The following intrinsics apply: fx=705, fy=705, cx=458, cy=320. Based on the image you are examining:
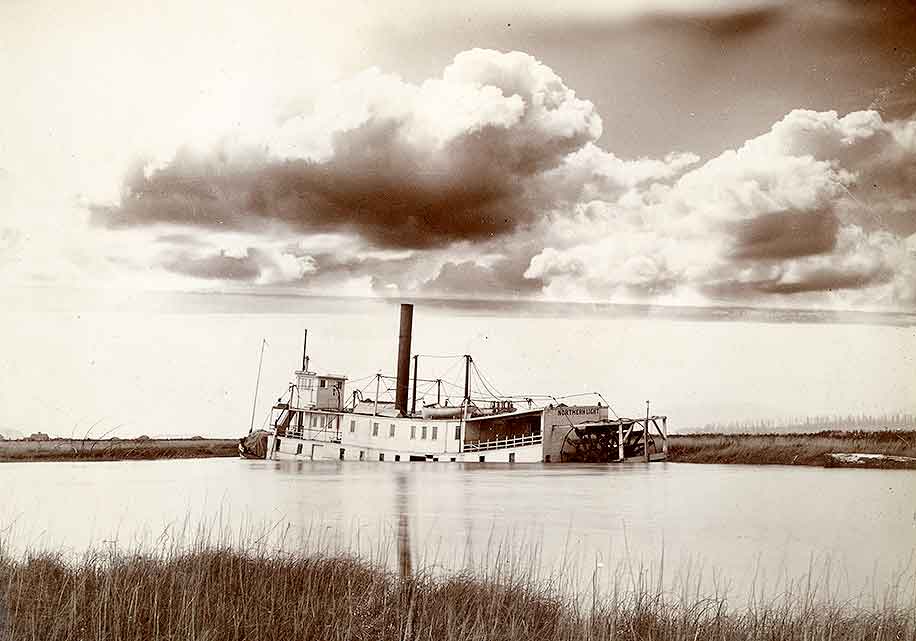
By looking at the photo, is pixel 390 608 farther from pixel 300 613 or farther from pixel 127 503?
pixel 127 503

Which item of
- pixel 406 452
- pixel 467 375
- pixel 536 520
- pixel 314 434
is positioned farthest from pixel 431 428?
pixel 536 520

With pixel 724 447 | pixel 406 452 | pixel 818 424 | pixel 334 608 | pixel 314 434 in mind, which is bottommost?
pixel 334 608

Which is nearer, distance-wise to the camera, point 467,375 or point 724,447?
point 467,375

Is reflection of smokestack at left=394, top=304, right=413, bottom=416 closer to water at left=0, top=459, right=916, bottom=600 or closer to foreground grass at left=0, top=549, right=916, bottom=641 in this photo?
water at left=0, top=459, right=916, bottom=600

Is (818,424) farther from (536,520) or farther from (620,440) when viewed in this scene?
(620,440)

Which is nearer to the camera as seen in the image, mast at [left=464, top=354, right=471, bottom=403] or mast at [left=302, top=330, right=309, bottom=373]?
mast at [left=302, top=330, right=309, bottom=373]

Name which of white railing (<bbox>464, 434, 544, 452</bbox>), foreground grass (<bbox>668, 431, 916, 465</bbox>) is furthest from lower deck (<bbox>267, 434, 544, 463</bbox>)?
foreground grass (<bbox>668, 431, 916, 465</bbox>)
